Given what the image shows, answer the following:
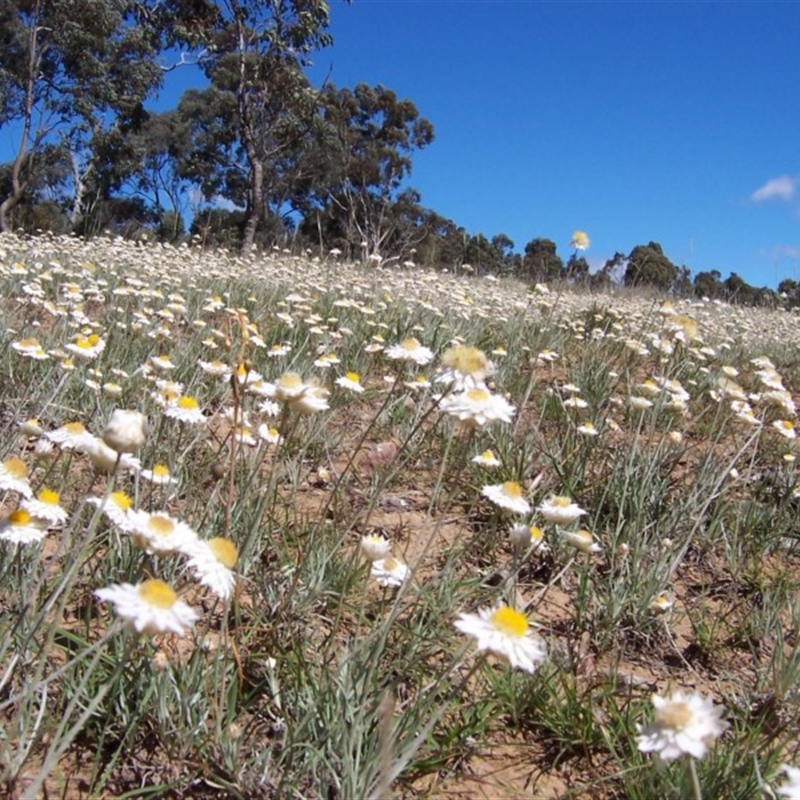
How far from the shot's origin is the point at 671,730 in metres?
1.11

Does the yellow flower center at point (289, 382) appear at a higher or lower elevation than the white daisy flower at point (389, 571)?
higher

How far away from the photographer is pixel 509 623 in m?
1.20

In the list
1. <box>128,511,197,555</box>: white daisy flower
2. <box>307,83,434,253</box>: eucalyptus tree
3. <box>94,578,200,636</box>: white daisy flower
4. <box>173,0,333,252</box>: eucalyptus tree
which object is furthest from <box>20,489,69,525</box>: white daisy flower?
<box>307,83,434,253</box>: eucalyptus tree

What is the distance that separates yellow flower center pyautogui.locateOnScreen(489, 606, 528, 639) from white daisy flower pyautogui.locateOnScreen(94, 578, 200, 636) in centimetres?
48

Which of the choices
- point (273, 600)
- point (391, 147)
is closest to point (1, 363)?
point (273, 600)

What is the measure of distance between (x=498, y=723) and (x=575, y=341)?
4501 millimetres

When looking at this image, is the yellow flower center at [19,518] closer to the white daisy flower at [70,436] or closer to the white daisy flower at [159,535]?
the white daisy flower at [70,436]

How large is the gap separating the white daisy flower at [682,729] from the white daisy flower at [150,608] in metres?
0.73

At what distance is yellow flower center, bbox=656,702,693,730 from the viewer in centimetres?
111

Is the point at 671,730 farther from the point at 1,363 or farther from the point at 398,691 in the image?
the point at 1,363

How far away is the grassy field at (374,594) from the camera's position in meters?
1.41

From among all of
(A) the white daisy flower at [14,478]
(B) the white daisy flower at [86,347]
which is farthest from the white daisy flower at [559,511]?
(B) the white daisy flower at [86,347]

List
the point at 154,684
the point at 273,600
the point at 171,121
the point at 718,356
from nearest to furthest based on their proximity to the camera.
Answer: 1. the point at 154,684
2. the point at 273,600
3. the point at 718,356
4. the point at 171,121

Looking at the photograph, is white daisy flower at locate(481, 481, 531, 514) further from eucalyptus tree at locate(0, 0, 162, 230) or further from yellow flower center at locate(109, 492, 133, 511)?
eucalyptus tree at locate(0, 0, 162, 230)
